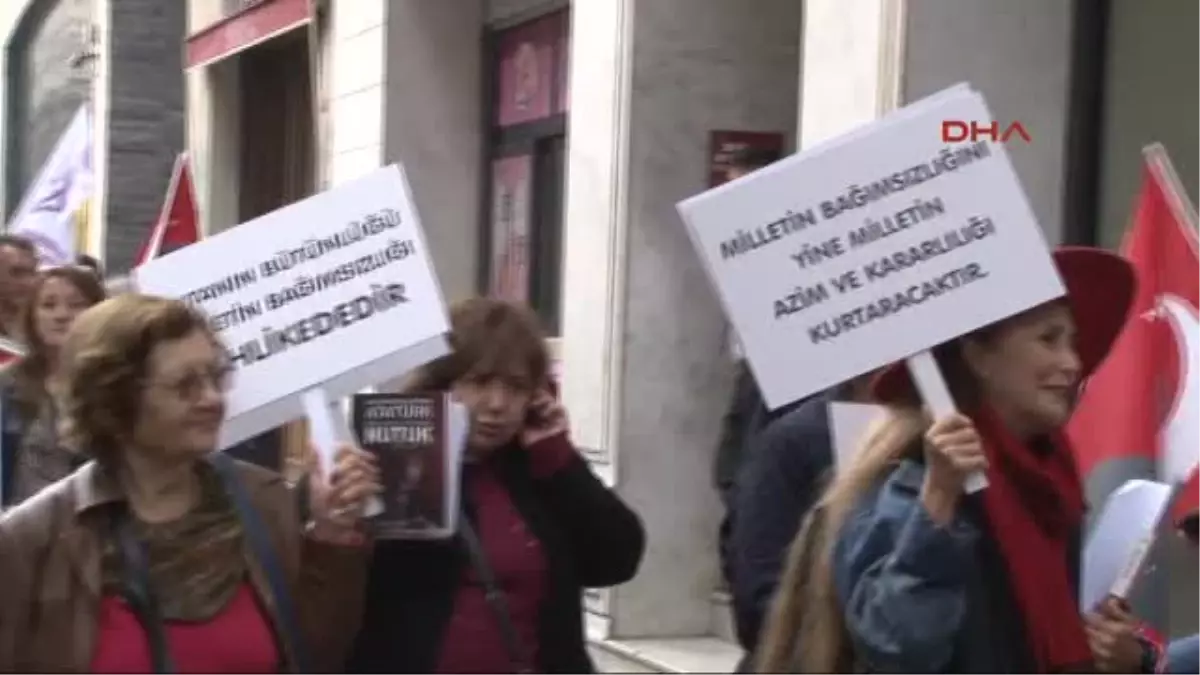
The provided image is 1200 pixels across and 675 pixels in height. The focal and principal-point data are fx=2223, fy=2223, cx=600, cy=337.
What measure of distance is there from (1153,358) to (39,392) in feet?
9.46

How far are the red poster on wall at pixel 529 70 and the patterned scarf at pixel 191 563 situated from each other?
7.88 m

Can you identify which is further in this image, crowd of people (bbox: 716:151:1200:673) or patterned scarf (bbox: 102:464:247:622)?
patterned scarf (bbox: 102:464:247:622)

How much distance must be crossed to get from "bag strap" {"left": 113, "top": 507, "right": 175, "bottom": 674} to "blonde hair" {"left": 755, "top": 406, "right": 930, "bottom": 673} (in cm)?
97

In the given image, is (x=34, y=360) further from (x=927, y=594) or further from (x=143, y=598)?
(x=927, y=594)

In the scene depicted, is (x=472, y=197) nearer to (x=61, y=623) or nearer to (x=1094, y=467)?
(x=1094, y=467)

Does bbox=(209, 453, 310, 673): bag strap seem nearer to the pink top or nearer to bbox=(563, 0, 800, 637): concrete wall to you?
the pink top

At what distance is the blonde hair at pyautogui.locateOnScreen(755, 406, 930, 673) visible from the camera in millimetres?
3504

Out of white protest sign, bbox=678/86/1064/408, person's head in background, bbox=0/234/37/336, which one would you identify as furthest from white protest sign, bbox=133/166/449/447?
person's head in background, bbox=0/234/37/336

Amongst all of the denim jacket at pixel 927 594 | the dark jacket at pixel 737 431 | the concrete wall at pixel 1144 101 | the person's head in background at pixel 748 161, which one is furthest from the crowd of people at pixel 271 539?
the concrete wall at pixel 1144 101

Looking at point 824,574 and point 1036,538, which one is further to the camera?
point 824,574

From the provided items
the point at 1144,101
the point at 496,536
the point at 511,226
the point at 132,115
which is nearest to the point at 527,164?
the point at 511,226

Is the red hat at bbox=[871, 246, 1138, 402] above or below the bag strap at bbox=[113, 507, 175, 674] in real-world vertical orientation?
above

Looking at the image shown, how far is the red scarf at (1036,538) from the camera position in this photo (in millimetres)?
3355

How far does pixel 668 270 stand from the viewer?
9.50 meters
